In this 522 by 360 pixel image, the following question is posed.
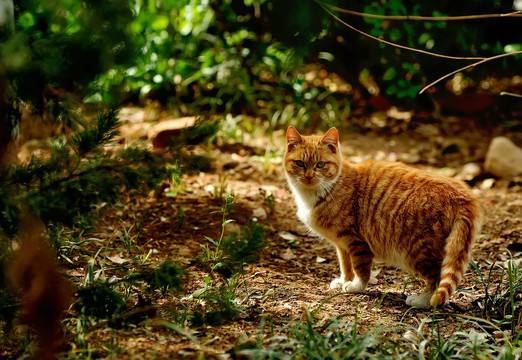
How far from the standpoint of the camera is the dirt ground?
2630mm

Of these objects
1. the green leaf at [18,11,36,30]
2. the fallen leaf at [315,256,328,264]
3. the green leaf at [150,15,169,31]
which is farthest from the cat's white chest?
the green leaf at [150,15,169,31]

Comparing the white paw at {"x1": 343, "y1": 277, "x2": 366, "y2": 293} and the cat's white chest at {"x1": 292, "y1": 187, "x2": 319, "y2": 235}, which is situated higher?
the cat's white chest at {"x1": 292, "y1": 187, "x2": 319, "y2": 235}

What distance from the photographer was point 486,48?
5770 millimetres

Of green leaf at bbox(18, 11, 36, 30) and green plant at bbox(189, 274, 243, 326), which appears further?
green leaf at bbox(18, 11, 36, 30)

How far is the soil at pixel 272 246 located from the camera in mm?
2535

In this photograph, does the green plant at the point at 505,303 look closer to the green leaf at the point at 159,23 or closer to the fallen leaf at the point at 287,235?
the fallen leaf at the point at 287,235

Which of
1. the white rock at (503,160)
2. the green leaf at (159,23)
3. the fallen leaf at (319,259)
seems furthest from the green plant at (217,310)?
the green leaf at (159,23)

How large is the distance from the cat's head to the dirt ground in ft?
0.95

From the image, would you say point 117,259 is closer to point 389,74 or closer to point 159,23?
point 159,23

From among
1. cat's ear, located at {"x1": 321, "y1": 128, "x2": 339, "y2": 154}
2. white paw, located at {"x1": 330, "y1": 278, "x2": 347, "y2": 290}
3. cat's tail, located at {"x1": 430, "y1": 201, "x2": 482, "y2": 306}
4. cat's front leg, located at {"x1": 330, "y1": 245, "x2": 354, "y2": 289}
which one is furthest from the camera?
cat's ear, located at {"x1": 321, "y1": 128, "x2": 339, "y2": 154}

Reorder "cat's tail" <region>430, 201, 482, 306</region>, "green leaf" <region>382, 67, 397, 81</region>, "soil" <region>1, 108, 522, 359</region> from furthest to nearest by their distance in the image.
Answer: "green leaf" <region>382, 67, 397, 81</region> < "cat's tail" <region>430, 201, 482, 306</region> < "soil" <region>1, 108, 522, 359</region>

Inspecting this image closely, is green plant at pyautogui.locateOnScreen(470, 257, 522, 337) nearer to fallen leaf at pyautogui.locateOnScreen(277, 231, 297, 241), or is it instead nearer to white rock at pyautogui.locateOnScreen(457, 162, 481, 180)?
fallen leaf at pyautogui.locateOnScreen(277, 231, 297, 241)

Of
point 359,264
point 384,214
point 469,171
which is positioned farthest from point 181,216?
point 469,171

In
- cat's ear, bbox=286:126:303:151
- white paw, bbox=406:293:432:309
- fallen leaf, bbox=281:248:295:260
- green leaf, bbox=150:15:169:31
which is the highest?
green leaf, bbox=150:15:169:31
